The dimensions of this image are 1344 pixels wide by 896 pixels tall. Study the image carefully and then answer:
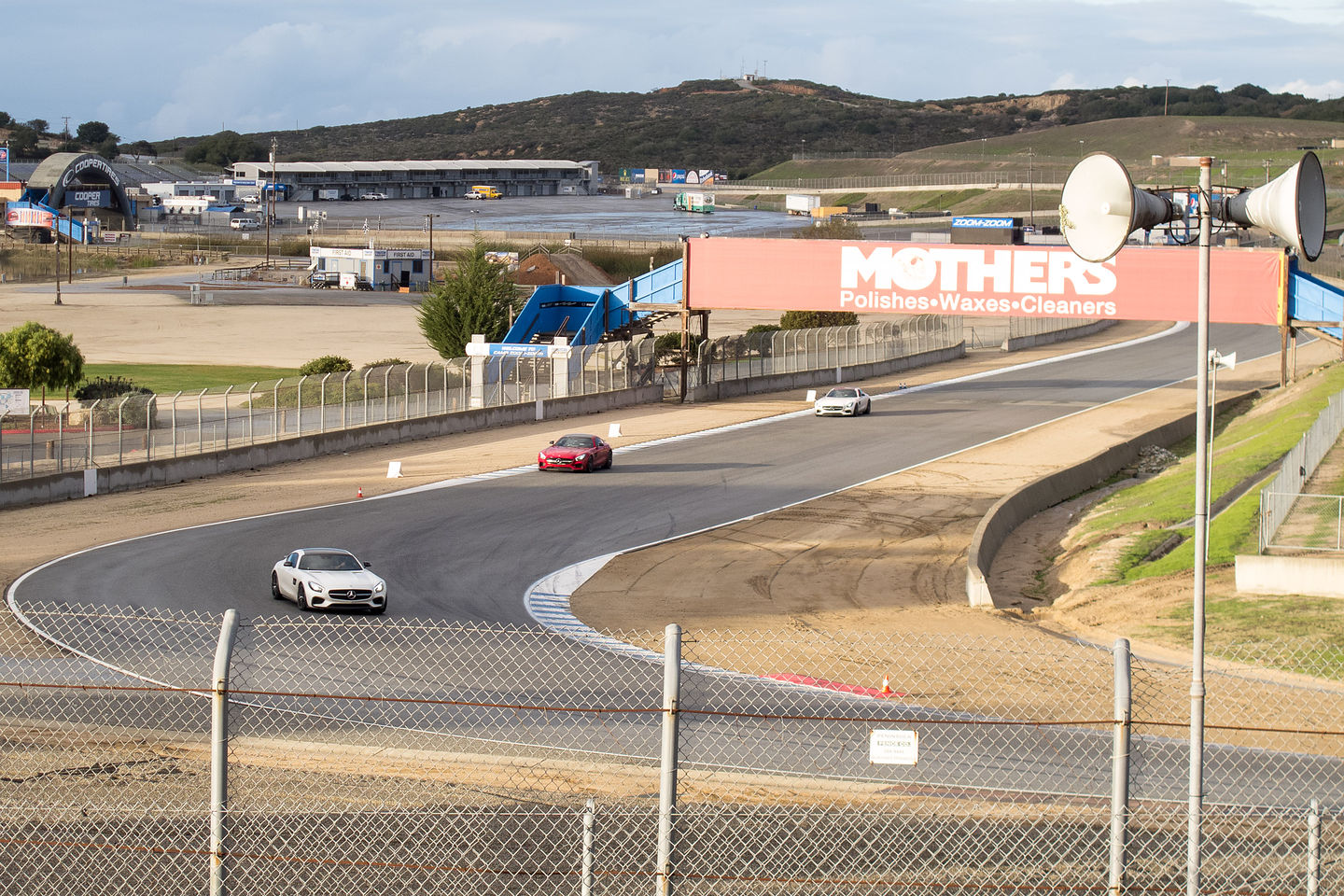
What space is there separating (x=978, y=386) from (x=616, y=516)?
35015 millimetres

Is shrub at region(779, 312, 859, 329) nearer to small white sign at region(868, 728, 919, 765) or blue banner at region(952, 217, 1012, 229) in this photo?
blue banner at region(952, 217, 1012, 229)

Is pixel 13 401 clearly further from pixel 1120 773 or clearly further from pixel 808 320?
pixel 808 320

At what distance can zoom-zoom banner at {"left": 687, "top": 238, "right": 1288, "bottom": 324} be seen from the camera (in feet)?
163

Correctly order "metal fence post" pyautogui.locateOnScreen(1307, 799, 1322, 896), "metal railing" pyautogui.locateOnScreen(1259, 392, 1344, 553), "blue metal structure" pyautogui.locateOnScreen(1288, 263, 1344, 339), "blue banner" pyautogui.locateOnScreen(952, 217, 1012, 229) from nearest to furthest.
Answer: "metal fence post" pyautogui.locateOnScreen(1307, 799, 1322, 896), "metal railing" pyautogui.locateOnScreen(1259, 392, 1344, 553), "blue metal structure" pyautogui.locateOnScreen(1288, 263, 1344, 339), "blue banner" pyautogui.locateOnScreen(952, 217, 1012, 229)

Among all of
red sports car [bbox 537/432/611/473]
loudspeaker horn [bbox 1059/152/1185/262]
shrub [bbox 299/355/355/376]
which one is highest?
loudspeaker horn [bbox 1059/152/1185/262]

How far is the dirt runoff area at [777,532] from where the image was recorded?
25.1m

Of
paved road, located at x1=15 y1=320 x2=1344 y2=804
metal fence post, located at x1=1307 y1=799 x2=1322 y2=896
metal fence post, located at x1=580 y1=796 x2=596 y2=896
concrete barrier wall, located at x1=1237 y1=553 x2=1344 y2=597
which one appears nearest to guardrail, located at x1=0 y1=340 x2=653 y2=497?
paved road, located at x1=15 y1=320 x2=1344 y2=804

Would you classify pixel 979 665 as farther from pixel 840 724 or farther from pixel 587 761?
pixel 587 761

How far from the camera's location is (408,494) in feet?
122

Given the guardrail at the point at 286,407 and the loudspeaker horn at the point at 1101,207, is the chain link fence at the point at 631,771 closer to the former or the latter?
the loudspeaker horn at the point at 1101,207

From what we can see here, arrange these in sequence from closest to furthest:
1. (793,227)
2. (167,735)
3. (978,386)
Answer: (167,735)
(978,386)
(793,227)

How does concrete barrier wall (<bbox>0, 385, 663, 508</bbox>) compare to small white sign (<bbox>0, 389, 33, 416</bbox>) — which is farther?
concrete barrier wall (<bbox>0, 385, 663, 508</bbox>)

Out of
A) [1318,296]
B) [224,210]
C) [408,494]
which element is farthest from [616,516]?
[224,210]

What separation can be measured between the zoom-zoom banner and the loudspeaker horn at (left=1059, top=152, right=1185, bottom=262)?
137 ft
